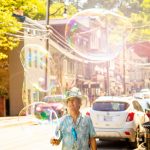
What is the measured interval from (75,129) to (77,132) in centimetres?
4

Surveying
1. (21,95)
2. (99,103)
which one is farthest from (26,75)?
(99,103)

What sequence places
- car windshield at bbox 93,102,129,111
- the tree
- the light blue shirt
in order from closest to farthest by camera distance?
1. the light blue shirt
2. car windshield at bbox 93,102,129,111
3. the tree

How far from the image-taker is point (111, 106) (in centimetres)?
1570

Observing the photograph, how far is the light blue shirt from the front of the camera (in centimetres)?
609

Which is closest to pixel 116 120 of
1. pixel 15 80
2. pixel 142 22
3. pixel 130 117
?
pixel 130 117

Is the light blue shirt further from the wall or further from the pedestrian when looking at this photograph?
the wall

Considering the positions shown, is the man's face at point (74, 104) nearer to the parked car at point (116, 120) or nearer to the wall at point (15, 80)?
the parked car at point (116, 120)

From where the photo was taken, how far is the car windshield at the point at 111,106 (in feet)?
51.3

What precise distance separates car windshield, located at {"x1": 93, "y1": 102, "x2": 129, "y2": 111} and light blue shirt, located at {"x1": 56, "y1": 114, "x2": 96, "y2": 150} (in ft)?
31.0

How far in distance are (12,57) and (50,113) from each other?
888 inches

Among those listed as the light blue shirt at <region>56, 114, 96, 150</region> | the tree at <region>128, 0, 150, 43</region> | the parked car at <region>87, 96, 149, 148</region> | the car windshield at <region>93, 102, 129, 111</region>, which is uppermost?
the tree at <region>128, 0, 150, 43</region>

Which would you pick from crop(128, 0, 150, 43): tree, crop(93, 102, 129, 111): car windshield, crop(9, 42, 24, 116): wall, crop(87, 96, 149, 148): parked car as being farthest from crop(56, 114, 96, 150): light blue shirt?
crop(128, 0, 150, 43): tree

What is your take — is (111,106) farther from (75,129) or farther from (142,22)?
(142,22)

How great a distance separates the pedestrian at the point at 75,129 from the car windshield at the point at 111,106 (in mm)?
9446
